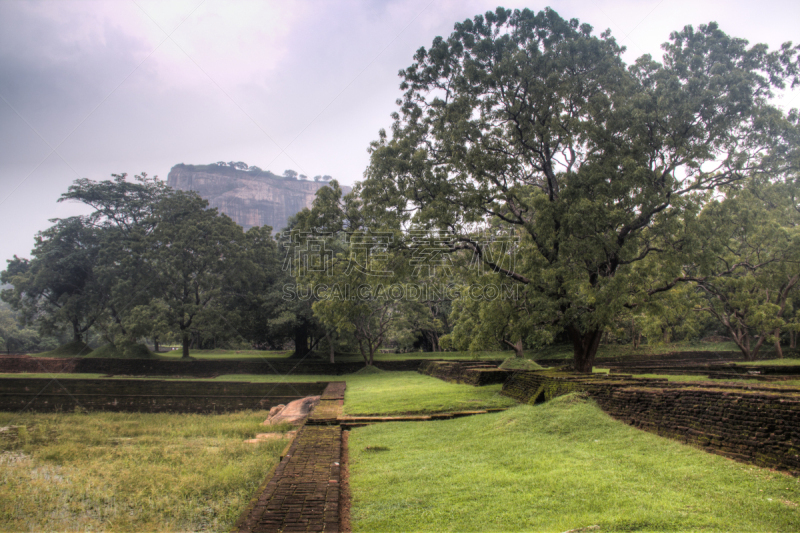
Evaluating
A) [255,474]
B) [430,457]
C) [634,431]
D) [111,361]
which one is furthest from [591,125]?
[111,361]

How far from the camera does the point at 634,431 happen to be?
5.55m

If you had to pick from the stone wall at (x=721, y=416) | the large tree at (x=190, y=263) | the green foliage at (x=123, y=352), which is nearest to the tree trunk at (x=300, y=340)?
the large tree at (x=190, y=263)

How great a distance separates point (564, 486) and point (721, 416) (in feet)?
7.28

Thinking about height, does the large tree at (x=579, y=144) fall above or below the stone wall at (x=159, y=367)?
above

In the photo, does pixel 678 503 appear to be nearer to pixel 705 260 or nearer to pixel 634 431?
pixel 634 431

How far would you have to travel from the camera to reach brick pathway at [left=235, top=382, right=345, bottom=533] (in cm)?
321

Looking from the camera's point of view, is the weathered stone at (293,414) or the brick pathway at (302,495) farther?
the weathered stone at (293,414)

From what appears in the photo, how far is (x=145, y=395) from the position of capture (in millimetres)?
14508

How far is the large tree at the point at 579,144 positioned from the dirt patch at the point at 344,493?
539cm

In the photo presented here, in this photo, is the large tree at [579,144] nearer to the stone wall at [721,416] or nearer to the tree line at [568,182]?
the tree line at [568,182]

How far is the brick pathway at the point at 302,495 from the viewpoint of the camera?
321 centimetres

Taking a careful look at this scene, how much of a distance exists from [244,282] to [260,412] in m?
15.5

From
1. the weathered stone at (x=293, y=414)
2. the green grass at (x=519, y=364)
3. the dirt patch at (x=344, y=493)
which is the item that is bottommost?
the weathered stone at (x=293, y=414)

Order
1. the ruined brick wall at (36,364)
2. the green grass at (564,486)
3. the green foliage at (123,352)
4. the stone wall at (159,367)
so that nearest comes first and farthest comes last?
the green grass at (564,486) → the ruined brick wall at (36,364) → the stone wall at (159,367) → the green foliage at (123,352)
